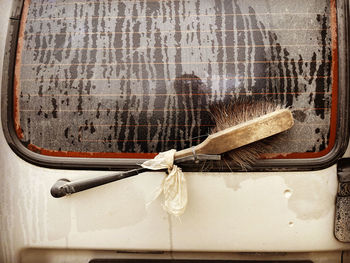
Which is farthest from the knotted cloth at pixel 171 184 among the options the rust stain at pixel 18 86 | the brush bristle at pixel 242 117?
the rust stain at pixel 18 86

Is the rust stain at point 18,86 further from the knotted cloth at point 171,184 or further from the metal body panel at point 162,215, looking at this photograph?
the knotted cloth at point 171,184

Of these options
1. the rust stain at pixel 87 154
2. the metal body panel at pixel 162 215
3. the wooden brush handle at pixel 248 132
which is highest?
the wooden brush handle at pixel 248 132

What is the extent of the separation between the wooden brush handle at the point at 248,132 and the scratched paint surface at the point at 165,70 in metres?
0.09

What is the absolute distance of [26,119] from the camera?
1235 mm

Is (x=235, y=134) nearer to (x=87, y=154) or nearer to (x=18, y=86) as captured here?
(x=87, y=154)

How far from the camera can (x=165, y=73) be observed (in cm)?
120

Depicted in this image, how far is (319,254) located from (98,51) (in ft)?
4.22

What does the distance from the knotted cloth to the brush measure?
0.04 m

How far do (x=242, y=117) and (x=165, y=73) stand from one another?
37 centimetres

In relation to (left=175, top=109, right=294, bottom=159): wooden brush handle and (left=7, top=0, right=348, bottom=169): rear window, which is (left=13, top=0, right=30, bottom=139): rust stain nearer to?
(left=7, top=0, right=348, bottom=169): rear window

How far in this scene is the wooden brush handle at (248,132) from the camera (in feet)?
3.64

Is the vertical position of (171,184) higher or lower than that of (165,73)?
lower

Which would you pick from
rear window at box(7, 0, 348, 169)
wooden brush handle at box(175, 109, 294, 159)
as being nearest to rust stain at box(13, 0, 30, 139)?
rear window at box(7, 0, 348, 169)

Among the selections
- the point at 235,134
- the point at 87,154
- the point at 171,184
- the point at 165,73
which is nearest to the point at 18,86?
the point at 87,154
